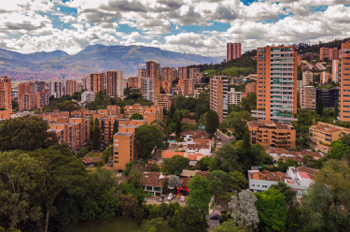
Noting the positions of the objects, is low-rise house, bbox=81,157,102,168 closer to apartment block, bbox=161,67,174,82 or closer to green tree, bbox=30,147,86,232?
green tree, bbox=30,147,86,232

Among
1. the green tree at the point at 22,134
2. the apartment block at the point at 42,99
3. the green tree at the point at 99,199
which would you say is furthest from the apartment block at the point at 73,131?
the apartment block at the point at 42,99

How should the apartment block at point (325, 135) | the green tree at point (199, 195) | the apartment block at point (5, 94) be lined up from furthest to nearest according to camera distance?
the apartment block at point (5, 94) → the apartment block at point (325, 135) → the green tree at point (199, 195)

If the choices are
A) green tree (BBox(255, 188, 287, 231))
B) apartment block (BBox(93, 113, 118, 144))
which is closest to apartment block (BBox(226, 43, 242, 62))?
apartment block (BBox(93, 113, 118, 144))

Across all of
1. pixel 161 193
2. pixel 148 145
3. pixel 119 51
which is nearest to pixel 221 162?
pixel 161 193

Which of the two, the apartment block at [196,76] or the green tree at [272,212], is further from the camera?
the apartment block at [196,76]

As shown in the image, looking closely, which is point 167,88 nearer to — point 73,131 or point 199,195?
point 73,131

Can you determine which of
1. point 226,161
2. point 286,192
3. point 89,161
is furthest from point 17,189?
point 286,192

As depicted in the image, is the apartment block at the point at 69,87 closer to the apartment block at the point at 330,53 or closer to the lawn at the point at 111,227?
the lawn at the point at 111,227

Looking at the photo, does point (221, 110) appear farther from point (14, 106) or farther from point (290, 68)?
point (14, 106)
